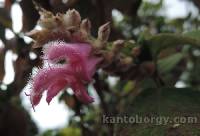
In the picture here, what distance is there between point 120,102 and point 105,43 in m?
0.65

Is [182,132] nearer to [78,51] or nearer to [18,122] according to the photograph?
[78,51]

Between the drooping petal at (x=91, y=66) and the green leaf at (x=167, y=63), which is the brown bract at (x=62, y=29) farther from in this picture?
the green leaf at (x=167, y=63)

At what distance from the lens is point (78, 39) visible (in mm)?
897

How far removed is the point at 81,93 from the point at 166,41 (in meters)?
0.27

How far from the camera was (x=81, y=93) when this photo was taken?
841mm

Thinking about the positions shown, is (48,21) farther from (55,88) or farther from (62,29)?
(55,88)

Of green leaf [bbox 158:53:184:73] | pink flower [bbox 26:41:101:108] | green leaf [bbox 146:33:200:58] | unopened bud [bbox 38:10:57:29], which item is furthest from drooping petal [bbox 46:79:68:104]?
green leaf [bbox 158:53:184:73]

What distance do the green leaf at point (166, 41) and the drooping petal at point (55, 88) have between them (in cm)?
24

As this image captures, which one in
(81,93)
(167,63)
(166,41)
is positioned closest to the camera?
(81,93)

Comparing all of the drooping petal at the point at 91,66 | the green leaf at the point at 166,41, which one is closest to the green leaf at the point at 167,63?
the green leaf at the point at 166,41

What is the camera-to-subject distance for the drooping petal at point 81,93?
840 millimetres

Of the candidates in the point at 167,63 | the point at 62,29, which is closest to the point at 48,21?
the point at 62,29

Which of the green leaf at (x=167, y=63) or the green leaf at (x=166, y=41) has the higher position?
the green leaf at (x=166, y=41)

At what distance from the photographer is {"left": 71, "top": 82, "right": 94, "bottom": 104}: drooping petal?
84 cm
